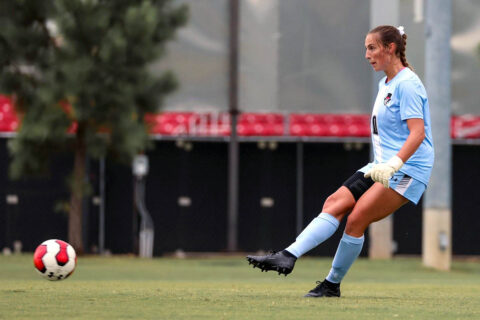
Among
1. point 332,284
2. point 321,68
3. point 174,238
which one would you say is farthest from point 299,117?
point 332,284

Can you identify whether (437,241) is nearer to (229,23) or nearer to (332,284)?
(229,23)

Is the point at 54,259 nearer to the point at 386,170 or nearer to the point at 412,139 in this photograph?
the point at 386,170

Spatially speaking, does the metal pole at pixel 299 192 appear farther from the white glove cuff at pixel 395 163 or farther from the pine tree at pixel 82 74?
the white glove cuff at pixel 395 163

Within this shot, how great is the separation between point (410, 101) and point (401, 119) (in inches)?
6.0

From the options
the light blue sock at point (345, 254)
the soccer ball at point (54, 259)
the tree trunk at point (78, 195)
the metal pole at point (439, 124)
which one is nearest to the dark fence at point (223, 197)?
the tree trunk at point (78, 195)

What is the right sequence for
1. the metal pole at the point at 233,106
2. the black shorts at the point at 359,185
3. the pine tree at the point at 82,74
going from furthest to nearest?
the metal pole at the point at 233,106, the pine tree at the point at 82,74, the black shorts at the point at 359,185

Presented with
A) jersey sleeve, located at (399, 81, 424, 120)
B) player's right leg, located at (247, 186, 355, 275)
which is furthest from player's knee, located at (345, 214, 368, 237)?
jersey sleeve, located at (399, 81, 424, 120)

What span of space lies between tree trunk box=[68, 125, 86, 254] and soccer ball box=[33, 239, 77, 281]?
1341cm

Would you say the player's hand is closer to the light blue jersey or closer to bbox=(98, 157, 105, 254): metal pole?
the light blue jersey

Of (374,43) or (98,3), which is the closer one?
(374,43)

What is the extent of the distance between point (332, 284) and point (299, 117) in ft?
59.1

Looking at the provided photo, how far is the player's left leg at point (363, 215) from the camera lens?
25.6 ft

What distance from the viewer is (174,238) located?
26031mm

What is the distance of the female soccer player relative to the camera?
7707mm
